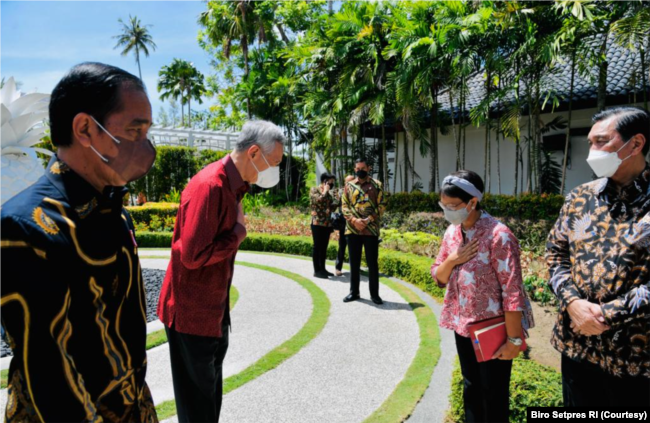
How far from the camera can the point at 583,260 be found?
2.23 m

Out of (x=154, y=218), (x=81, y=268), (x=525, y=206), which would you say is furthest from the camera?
(x=154, y=218)

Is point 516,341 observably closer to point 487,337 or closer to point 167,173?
point 487,337

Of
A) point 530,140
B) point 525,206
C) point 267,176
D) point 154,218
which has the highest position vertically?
point 530,140

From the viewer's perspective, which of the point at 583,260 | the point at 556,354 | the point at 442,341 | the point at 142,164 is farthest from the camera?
the point at 442,341

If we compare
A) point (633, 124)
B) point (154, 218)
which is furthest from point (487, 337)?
point (154, 218)

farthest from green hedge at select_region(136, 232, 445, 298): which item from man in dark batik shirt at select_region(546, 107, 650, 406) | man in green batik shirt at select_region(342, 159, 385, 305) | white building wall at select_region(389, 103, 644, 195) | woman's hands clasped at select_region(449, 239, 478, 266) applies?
white building wall at select_region(389, 103, 644, 195)

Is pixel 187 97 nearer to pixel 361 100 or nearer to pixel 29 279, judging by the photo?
pixel 361 100

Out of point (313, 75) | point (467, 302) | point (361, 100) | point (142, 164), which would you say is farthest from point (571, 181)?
point (142, 164)

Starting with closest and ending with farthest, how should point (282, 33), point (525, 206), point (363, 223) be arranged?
point (363, 223), point (525, 206), point (282, 33)

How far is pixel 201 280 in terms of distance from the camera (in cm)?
237

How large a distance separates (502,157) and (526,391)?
485 inches

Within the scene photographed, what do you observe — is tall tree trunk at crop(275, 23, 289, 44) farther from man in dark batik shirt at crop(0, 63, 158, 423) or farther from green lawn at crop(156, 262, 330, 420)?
man in dark batik shirt at crop(0, 63, 158, 423)

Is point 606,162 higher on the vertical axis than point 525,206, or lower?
higher

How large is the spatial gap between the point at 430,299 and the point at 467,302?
4.24 meters
